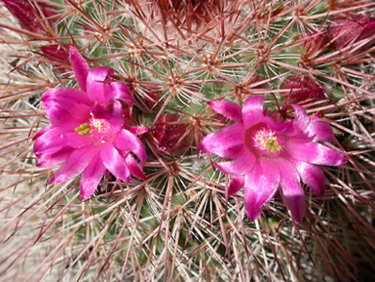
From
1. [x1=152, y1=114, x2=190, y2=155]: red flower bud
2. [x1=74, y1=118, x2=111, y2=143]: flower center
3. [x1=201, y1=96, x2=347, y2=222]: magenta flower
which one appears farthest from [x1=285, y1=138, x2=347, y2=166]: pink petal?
[x1=74, y1=118, x2=111, y2=143]: flower center

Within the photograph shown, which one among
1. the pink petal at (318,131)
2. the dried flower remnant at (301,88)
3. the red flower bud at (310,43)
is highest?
the red flower bud at (310,43)

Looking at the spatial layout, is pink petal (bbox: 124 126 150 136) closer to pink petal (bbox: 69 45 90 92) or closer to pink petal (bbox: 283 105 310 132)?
pink petal (bbox: 69 45 90 92)

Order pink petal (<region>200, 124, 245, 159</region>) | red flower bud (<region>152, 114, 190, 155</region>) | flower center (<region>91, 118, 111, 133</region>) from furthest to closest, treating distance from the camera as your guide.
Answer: red flower bud (<region>152, 114, 190, 155</region>)
flower center (<region>91, 118, 111, 133</region>)
pink petal (<region>200, 124, 245, 159</region>)

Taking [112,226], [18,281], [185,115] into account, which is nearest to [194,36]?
[185,115]

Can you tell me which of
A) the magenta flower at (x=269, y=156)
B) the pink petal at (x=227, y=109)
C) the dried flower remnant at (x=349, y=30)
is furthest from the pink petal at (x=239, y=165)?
the dried flower remnant at (x=349, y=30)

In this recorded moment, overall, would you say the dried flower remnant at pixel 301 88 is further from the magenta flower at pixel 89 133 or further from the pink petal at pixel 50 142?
the pink petal at pixel 50 142

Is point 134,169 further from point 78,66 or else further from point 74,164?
point 78,66

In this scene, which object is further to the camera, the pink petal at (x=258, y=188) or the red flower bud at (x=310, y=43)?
the red flower bud at (x=310, y=43)

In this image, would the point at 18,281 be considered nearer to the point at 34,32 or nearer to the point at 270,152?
the point at 34,32
